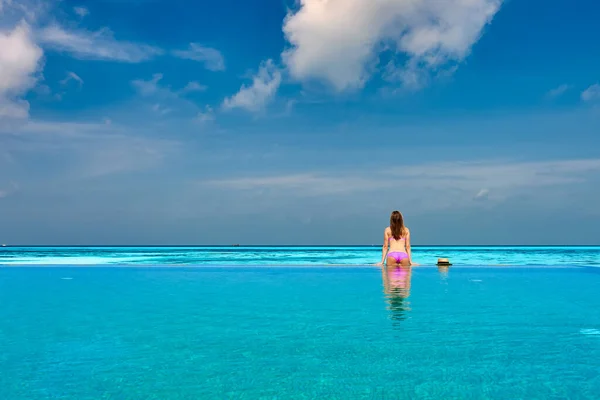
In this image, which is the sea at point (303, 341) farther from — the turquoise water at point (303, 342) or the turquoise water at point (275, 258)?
the turquoise water at point (275, 258)

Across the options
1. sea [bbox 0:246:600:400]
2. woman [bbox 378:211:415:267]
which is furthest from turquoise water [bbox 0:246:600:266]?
sea [bbox 0:246:600:400]

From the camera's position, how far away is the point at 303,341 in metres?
5.54

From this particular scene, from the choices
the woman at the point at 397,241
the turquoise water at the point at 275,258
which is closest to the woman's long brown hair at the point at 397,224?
the woman at the point at 397,241

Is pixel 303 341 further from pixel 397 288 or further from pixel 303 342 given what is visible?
pixel 397 288

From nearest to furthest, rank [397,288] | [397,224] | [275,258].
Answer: [397,288] → [397,224] → [275,258]

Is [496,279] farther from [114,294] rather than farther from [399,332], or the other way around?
[114,294]

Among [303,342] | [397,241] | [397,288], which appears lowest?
[303,342]

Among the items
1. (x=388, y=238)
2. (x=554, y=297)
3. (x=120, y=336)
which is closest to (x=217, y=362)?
(x=120, y=336)

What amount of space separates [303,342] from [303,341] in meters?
0.05

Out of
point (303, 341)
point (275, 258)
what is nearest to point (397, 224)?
point (303, 341)

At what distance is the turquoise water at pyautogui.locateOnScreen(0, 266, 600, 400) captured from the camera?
404 cm

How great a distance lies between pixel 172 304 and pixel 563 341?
18.2 ft

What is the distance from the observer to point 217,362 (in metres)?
4.74

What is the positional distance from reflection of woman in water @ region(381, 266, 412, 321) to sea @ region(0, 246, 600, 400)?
0.17 ft
